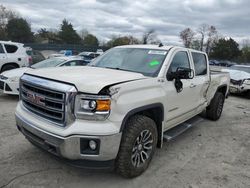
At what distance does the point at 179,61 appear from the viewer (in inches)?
171

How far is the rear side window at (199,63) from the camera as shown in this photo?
5.06 meters

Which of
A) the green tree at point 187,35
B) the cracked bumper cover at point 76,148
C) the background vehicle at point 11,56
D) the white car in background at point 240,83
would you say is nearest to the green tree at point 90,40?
the green tree at point 187,35

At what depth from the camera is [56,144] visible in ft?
9.02

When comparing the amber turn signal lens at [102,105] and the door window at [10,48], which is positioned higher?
the door window at [10,48]

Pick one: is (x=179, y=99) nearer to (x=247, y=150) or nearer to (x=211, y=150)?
(x=211, y=150)

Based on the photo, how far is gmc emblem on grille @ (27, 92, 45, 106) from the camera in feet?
9.92

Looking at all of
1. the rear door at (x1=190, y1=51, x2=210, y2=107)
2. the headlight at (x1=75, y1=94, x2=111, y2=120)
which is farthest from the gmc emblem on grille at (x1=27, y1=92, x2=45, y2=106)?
Result: the rear door at (x1=190, y1=51, x2=210, y2=107)

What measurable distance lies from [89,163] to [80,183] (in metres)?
0.54

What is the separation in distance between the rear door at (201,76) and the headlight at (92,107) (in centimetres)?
250

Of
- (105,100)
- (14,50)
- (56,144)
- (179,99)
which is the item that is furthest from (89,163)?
(14,50)

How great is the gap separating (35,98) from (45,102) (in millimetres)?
242

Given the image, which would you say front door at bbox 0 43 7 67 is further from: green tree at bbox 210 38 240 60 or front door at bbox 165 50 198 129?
green tree at bbox 210 38 240 60

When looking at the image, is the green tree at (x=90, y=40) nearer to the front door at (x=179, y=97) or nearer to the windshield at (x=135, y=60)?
the windshield at (x=135, y=60)

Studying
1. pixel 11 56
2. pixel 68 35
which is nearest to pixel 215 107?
pixel 11 56
